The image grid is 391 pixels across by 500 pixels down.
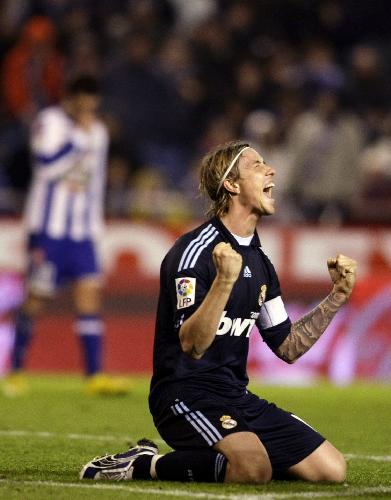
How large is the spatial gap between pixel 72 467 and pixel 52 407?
3.37 metres

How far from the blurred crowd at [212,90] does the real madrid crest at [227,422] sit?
755 cm

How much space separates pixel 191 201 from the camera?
1384 cm

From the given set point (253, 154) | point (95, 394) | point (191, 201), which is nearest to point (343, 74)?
point (191, 201)

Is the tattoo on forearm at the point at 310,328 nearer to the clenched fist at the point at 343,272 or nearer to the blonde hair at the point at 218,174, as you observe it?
the clenched fist at the point at 343,272

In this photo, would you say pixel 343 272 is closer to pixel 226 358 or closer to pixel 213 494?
pixel 226 358

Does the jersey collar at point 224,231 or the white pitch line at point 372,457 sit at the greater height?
the jersey collar at point 224,231

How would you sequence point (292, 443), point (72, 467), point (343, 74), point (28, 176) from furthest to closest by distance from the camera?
point (343, 74) → point (28, 176) → point (72, 467) → point (292, 443)

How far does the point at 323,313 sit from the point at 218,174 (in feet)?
2.68

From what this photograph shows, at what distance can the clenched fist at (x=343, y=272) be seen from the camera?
6.18 metres

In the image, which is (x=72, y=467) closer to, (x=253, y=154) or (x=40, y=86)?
(x=253, y=154)

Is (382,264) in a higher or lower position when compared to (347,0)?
lower

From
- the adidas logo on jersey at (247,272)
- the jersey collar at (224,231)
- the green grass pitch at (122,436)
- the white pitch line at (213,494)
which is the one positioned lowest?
the green grass pitch at (122,436)

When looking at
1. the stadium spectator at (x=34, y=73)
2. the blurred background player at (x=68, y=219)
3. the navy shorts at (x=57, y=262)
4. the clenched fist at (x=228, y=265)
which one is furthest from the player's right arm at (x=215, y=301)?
the stadium spectator at (x=34, y=73)

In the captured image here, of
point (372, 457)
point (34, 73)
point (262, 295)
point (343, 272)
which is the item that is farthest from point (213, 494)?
point (34, 73)
